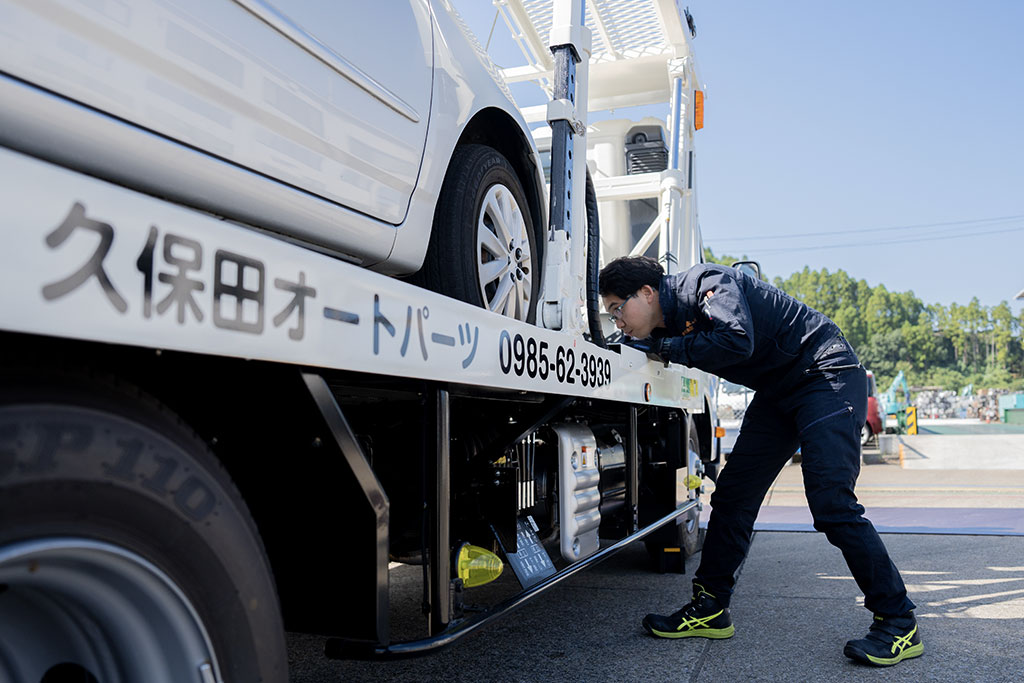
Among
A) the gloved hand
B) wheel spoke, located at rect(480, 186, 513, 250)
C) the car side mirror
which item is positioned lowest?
the gloved hand

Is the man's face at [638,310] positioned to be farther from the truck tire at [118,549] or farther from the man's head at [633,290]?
the truck tire at [118,549]

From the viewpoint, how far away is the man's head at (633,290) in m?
3.41

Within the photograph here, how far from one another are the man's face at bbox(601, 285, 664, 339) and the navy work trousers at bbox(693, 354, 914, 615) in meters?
0.62

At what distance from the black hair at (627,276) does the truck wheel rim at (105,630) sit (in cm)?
249

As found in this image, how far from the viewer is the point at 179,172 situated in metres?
1.49

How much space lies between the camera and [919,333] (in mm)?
74500

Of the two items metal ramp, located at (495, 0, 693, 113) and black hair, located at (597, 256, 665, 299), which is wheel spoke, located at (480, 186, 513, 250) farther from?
metal ramp, located at (495, 0, 693, 113)

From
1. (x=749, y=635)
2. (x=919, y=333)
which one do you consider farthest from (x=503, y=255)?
(x=919, y=333)

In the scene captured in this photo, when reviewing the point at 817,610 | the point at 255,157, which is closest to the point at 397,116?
the point at 255,157

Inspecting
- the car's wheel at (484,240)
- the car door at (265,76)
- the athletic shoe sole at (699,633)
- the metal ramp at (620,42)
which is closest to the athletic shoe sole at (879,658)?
the athletic shoe sole at (699,633)

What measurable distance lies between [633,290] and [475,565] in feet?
5.02

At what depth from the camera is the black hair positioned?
11.2 feet

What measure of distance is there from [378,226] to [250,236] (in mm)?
899

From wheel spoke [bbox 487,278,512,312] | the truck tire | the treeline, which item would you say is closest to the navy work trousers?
wheel spoke [bbox 487,278,512,312]
